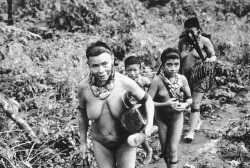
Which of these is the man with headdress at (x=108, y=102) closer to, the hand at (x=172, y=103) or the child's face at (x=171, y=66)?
the hand at (x=172, y=103)

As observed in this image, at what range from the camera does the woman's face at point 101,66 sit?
251 cm

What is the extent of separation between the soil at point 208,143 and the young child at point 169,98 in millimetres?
895

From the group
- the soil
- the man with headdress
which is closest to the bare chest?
the man with headdress

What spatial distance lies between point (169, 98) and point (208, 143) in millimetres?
1932

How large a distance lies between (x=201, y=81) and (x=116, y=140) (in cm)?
240

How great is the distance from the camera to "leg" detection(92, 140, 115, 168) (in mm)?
2793

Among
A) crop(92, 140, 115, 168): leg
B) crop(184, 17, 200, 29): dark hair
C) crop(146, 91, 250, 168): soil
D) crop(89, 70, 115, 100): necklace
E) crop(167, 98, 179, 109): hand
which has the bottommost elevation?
crop(146, 91, 250, 168): soil

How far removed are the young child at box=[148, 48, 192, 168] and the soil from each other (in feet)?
2.93

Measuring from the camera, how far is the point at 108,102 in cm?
258

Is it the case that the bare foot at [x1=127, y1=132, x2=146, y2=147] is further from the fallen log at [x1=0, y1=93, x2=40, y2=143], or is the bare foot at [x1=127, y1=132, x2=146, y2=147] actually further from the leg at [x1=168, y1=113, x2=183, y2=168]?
the fallen log at [x1=0, y1=93, x2=40, y2=143]

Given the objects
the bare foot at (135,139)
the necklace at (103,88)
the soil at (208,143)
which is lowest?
the soil at (208,143)

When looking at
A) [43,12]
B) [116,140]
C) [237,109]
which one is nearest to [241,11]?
[237,109]

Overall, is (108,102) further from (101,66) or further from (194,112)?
(194,112)

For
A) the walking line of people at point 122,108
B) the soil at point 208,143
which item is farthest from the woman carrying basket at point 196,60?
the walking line of people at point 122,108
